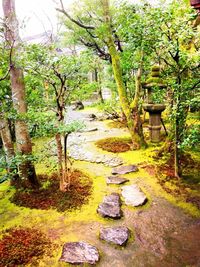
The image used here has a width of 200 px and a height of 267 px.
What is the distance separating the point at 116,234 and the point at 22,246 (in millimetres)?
A: 1692

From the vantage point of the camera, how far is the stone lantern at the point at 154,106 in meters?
8.59

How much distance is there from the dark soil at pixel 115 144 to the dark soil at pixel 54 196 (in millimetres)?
2756

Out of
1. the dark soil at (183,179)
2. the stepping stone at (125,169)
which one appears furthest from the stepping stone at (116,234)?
the stepping stone at (125,169)

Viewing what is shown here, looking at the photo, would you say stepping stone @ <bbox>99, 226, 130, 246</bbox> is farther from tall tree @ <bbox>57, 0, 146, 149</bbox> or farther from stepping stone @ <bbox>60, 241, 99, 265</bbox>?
tall tree @ <bbox>57, 0, 146, 149</bbox>

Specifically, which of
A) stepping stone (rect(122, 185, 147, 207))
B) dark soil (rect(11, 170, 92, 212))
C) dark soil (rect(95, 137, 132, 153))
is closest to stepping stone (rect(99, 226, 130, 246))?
stepping stone (rect(122, 185, 147, 207))

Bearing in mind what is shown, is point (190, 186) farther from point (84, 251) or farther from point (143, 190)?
point (84, 251)

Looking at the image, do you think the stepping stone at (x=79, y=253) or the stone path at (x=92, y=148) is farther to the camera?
the stone path at (x=92, y=148)

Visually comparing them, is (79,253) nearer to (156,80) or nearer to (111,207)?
(111,207)

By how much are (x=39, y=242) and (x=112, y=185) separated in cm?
259

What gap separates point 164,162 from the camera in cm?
736

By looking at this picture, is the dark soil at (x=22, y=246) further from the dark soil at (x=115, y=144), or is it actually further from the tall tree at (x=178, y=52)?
the dark soil at (x=115, y=144)

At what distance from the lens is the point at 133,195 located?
5.52 m

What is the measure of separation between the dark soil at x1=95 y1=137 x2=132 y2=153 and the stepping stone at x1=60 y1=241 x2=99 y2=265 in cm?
510

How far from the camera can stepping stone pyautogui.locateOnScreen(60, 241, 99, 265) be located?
356cm
